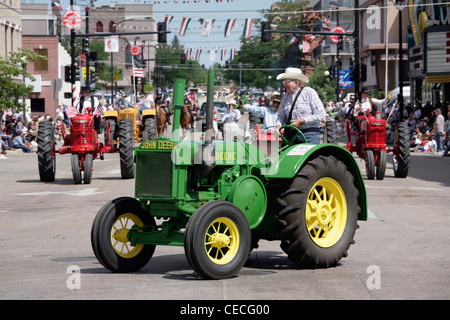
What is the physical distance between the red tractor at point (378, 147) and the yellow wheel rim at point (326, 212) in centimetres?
1210

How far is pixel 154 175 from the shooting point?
8.50 m

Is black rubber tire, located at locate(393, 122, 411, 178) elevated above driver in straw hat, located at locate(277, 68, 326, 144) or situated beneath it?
situated beneath

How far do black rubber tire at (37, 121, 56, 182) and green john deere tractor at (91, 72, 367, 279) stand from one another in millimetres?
12513

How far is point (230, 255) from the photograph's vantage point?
8.23m

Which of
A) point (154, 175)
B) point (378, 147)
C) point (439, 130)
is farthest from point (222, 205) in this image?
point (439, 130)

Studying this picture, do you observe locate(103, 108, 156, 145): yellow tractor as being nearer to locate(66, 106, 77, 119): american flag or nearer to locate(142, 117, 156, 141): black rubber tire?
locate(142, 117, 156, 141): black rubber tire

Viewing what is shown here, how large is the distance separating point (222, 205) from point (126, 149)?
531 inches

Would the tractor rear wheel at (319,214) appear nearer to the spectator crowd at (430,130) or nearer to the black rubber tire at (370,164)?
the black rubber tire at (370,164)

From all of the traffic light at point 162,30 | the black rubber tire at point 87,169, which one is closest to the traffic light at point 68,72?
the traffic light at point 162,30

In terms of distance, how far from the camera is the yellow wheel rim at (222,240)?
8.05 meters

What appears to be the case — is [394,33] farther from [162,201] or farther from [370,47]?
[162,201]

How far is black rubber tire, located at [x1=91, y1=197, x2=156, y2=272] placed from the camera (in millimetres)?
8438

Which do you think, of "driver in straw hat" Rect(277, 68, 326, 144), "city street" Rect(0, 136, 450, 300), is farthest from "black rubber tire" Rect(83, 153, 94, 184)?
"driver in straw hat" Rect(277, 68, 326, 144)

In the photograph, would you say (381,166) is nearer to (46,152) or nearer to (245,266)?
(46,152)
